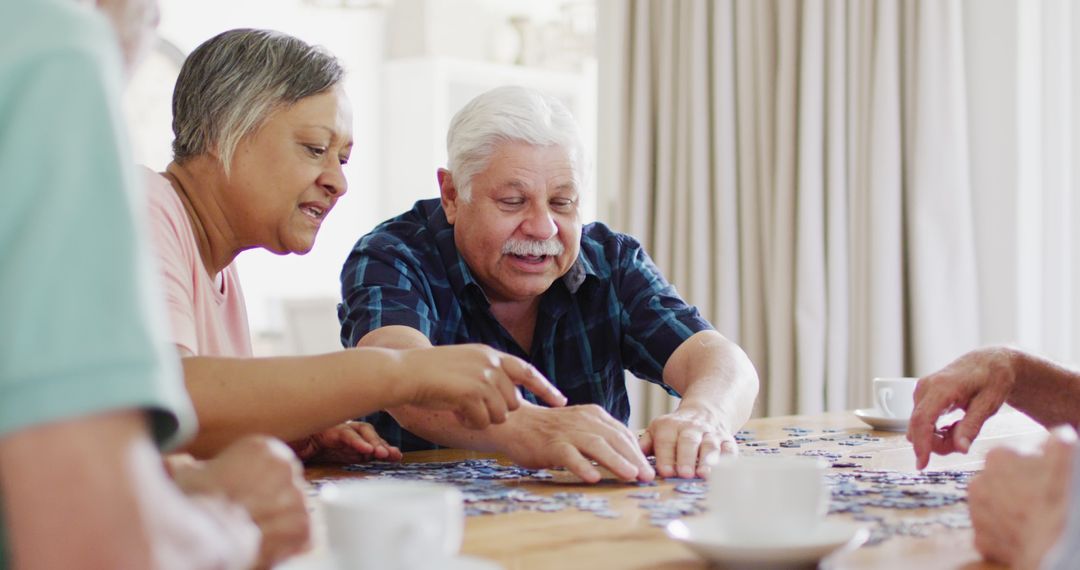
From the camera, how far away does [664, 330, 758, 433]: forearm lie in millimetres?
2076

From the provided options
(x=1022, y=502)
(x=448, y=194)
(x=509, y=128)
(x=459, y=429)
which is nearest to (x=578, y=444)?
(x=459, y=429)

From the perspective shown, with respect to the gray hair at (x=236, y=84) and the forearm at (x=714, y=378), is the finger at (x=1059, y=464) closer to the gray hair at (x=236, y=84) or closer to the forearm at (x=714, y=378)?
the forearm at (x=714, y=378)

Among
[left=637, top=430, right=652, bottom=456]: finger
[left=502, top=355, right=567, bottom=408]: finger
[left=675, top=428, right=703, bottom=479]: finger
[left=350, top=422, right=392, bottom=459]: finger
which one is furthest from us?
[left=350, top=422, right=392, bottom=459]: finger

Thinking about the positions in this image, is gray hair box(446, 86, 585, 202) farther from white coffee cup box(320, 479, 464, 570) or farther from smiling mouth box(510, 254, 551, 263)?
white coffee cup box(320, 479, 464, 570)

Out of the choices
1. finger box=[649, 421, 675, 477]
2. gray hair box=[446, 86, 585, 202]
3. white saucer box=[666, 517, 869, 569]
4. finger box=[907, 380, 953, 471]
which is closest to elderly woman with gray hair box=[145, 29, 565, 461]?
finger box=[649, 421, 675, 477]

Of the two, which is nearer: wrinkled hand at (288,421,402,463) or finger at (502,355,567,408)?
finger at (502,355,567,408)

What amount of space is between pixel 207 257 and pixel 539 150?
29.0 inches

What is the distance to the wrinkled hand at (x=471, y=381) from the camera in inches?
62.0

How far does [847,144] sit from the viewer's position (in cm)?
414

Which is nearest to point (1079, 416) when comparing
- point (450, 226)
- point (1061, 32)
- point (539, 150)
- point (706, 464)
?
point (706, 464)

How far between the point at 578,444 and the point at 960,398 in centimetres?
66

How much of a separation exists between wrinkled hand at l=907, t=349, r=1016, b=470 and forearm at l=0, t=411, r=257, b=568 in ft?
4.28

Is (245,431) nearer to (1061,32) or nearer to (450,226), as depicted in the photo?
(450,226)

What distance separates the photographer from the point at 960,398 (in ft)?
6.17
